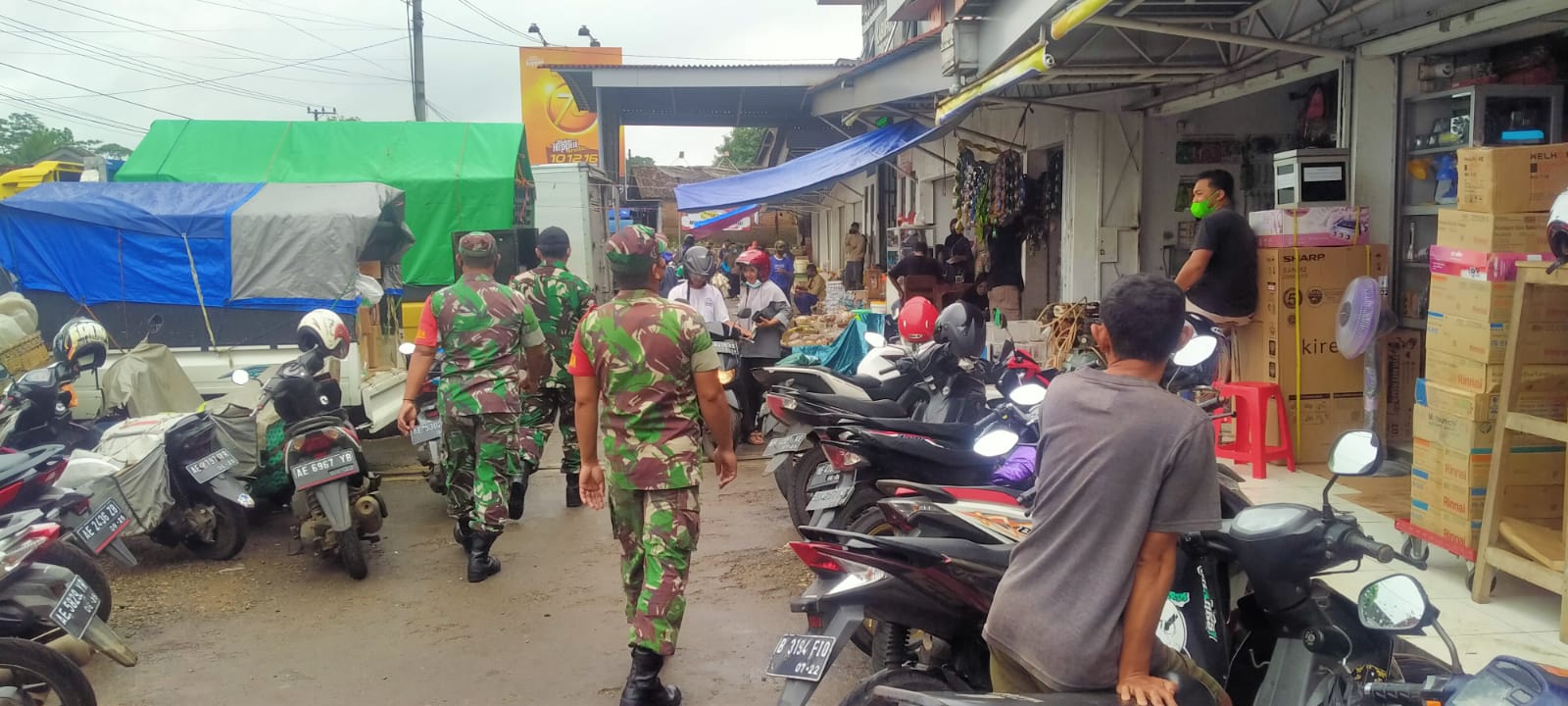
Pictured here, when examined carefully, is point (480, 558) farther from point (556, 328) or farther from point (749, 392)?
point (749, 392)

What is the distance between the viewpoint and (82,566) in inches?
181

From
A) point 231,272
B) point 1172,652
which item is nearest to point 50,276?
point 231,272

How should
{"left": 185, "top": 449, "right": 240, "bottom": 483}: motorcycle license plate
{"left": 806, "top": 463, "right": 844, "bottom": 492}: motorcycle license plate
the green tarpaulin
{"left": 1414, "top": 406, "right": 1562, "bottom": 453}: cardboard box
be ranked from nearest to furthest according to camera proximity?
{"left": 1414, "top": 406, "right": 1562, "bottom": 453}: cardboard box < {"left": 806, "top": 463, "right": 844, "bottom": 492}: motorcycle license plate < {"left": 185, "top": 449, "right": 240, "bottom": 483}: motorcycle license plate < the green tarpaulin

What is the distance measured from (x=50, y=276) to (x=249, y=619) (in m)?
4.83

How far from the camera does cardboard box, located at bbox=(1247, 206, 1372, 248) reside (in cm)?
620

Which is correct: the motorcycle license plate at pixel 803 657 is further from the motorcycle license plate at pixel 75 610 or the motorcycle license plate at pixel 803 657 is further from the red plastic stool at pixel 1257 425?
the red plastic stool at pixel 1257 425

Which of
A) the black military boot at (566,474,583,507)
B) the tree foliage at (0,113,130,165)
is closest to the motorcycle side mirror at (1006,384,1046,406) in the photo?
the black military boot at (566,474,583,507)

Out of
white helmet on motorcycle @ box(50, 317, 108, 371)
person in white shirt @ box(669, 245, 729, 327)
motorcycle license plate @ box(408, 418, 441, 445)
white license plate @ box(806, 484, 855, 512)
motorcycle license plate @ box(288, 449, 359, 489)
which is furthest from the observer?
person in white shirt @ box(669, 245, 729, 327)

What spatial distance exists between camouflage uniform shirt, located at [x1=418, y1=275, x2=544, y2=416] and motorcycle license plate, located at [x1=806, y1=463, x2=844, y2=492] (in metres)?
1.84

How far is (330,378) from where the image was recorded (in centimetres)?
623

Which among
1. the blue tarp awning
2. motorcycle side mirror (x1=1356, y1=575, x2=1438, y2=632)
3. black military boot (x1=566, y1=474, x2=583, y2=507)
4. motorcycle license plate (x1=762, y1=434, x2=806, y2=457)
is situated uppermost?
the blue tarp awning

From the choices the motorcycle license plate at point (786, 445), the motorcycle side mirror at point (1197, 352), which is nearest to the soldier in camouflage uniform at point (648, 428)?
the motorcycle license plate at point (786, 445)

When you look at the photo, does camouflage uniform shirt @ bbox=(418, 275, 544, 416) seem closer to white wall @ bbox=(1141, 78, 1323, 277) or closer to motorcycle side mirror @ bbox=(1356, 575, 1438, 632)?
motorcycle side mirror @ bbox=(1356, 575, 1438, 632)

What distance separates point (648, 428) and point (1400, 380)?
482 cm
